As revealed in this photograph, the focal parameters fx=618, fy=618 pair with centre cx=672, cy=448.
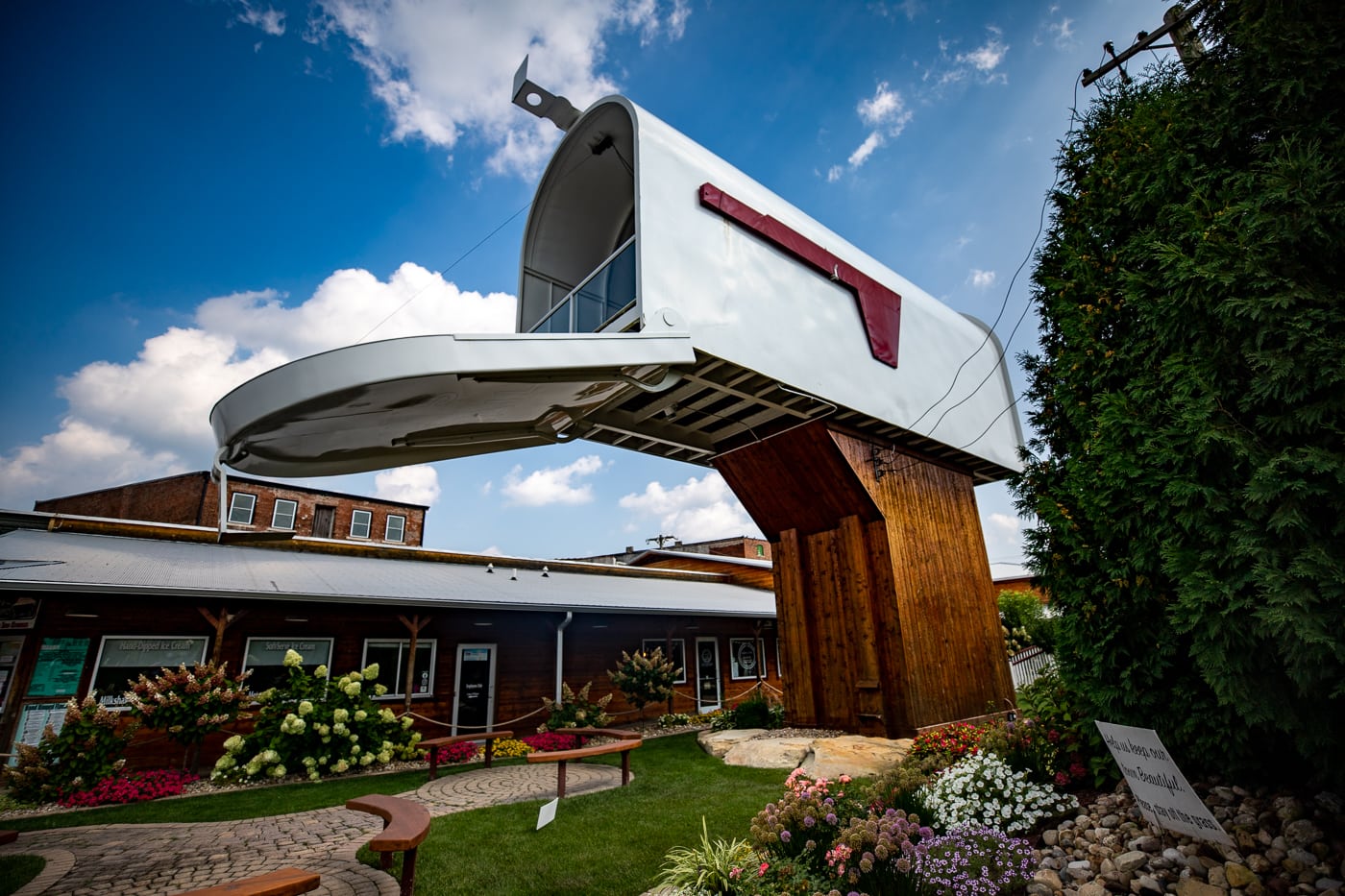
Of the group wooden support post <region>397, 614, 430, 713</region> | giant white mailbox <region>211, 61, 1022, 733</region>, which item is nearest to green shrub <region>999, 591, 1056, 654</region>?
giant white mailbox <region>211, 61, 1022, 733</region>

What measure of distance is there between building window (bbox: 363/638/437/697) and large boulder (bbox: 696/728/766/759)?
5.83 m

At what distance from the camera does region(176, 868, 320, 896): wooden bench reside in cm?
292

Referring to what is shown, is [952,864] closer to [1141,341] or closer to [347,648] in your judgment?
[1141,341]

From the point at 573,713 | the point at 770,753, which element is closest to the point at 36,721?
the point at 573,713

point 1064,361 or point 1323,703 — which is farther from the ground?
point 1064,361

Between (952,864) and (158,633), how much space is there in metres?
12.5

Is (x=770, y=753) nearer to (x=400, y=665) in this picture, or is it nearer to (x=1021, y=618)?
(x=400, y=665)

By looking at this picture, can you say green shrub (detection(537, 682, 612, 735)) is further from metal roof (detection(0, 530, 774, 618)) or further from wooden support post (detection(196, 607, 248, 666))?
wooden support post (detection(196, 607, 248, 666))

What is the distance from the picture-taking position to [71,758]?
802cm

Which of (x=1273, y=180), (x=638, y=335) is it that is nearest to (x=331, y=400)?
(x=638, y=335)

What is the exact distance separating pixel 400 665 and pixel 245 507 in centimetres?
2369

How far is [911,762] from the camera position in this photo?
5.64 m

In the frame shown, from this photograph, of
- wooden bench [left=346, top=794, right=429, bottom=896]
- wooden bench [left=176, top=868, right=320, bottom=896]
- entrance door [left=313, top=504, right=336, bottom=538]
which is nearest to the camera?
wooden bench [left=176, top=868, right=320, bottom=896]

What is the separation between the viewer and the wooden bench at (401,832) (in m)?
3.65
